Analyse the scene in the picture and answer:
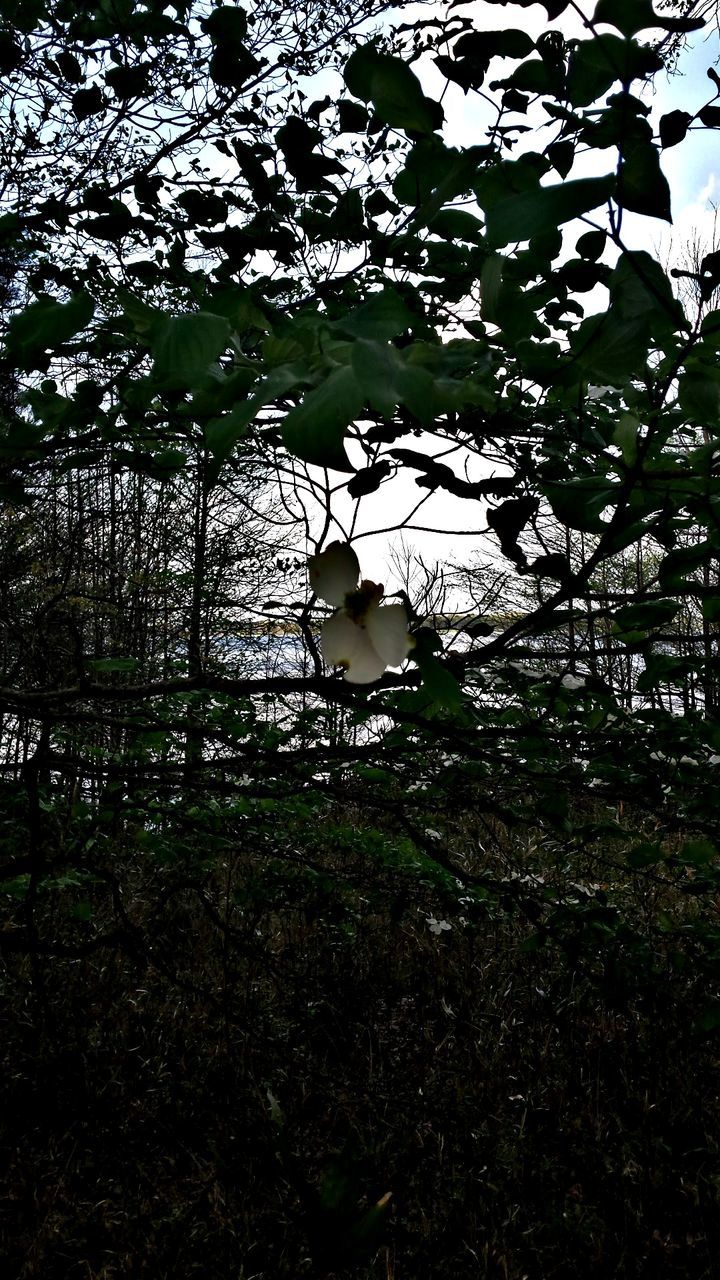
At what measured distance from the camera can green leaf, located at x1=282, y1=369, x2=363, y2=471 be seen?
309mm

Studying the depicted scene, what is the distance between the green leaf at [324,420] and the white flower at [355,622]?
23 cm

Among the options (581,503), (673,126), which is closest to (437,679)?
(581,503)

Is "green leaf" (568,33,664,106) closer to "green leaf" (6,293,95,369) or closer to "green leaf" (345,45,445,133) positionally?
"green leaf" (345,45,445,133)

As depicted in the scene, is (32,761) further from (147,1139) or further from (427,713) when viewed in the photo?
(147,1139)

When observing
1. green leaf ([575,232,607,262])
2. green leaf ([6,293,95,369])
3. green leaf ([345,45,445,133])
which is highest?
green leaf ([575,232,607,262])

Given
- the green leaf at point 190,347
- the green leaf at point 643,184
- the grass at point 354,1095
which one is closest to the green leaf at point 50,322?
the green leaf at point 190,347

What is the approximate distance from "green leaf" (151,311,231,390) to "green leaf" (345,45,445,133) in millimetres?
151

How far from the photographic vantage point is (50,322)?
428 mm

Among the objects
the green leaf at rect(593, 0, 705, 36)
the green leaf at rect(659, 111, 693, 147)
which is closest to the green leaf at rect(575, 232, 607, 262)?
the green leaf at rect(659, 111, 693, 147)

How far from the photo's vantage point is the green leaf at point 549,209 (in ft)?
1.05

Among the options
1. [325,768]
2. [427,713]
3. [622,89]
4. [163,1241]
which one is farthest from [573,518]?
[163,1241]

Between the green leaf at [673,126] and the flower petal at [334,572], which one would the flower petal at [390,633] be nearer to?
the flower petal at [334,572]

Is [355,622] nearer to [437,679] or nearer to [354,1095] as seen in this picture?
[437,679]

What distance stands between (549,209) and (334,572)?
0.28m
